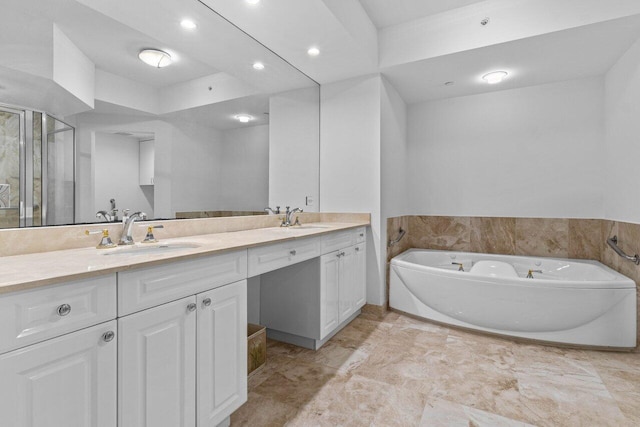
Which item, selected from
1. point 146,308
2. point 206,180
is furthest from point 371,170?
point 146,308

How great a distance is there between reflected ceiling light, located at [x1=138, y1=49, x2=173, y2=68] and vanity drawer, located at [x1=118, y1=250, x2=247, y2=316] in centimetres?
121

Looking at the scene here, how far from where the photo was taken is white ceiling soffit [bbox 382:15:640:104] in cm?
226

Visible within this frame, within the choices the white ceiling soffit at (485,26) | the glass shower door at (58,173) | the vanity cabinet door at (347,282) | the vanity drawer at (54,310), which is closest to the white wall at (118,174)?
the glass shower door at (58,173)

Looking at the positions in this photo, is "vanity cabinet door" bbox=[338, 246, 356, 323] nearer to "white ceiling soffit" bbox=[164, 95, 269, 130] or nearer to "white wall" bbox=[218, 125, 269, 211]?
"white wall" bbox=[218, 125, 269, 211]

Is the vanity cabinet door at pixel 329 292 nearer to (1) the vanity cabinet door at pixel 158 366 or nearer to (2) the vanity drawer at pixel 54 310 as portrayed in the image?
(1) the vanity cabinet door at pixel 158 366

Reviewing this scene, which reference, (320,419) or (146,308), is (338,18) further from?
(320,419)

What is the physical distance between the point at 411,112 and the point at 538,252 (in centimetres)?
206

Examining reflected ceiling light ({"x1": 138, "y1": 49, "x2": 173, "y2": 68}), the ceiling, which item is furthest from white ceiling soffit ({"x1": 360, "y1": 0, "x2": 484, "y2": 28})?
reflected ceiling light ({"x1": 138, "y1": 49, "x2": 173, "y2": 68})

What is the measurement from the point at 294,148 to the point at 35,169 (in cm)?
198

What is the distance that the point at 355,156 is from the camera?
120 inches

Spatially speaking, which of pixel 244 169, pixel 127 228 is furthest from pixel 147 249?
pixel 244 169

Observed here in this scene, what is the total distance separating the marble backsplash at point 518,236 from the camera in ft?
9.41

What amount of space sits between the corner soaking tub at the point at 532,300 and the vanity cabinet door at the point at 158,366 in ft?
7.10

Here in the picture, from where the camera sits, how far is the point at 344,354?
2234 millimetres
